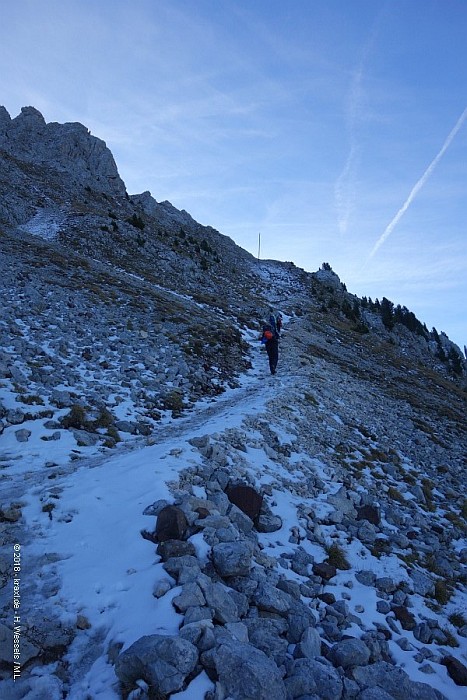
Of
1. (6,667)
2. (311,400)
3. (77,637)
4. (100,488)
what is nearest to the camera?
(6,667)

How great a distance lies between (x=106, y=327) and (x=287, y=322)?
21.1 meters

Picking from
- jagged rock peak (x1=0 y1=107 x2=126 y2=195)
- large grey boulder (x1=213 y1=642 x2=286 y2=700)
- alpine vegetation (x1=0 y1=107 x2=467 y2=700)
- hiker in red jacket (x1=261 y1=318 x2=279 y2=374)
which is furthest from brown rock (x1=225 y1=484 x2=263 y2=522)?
jagged rock peak (x1=0 y1=107 x2=126 y2=195)

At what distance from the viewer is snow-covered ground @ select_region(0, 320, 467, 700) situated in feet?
14.1

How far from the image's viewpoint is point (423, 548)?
8.59m

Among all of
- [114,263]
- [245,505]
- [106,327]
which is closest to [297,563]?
[245,505]

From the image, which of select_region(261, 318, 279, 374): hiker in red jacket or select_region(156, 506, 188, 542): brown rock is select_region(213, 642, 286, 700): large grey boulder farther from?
select_region(261, 318, 279, 374): hiker in red jacket

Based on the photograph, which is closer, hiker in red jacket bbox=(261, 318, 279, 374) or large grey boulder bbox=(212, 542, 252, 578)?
large grey boulder bbox=(212, 542, 252, 578)

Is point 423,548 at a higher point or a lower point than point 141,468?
lower

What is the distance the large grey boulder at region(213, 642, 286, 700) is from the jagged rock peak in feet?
216

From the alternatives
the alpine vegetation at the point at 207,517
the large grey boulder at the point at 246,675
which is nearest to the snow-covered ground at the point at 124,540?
the alpine vegetation at the point at 207,517

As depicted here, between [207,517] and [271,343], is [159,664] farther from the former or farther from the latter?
[271,343]

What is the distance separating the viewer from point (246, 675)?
374cm

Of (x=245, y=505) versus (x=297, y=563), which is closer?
(x=297, y=563)

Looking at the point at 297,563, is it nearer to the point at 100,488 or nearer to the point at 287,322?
the point at 100,488
